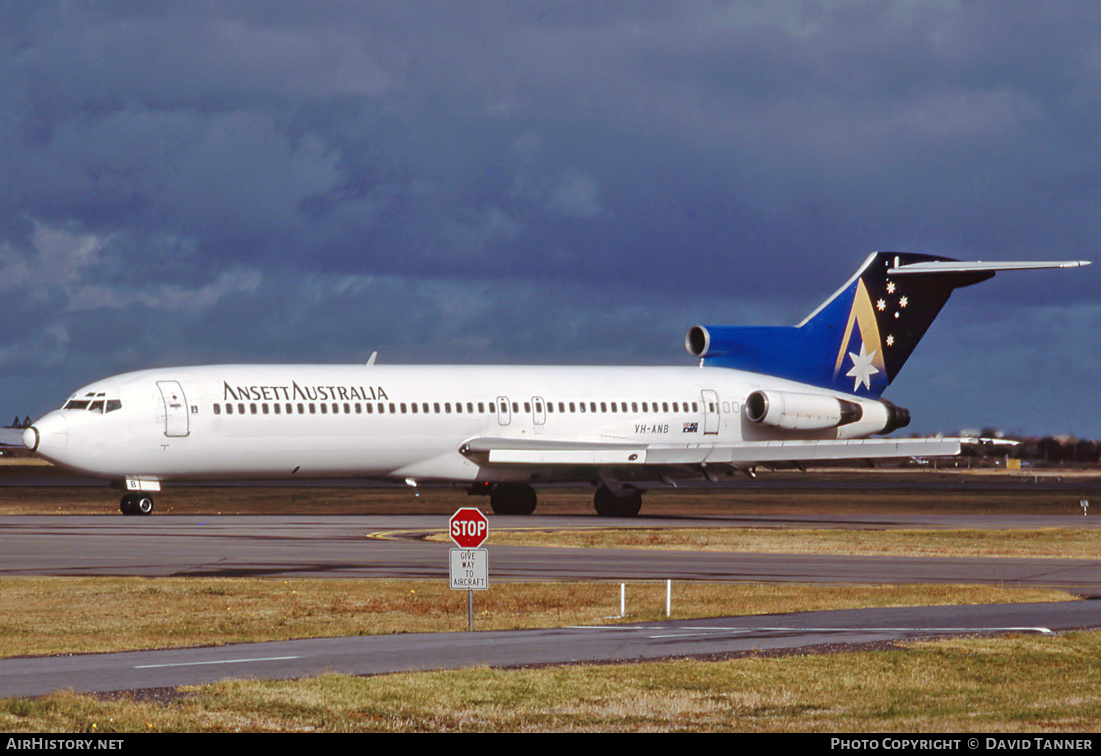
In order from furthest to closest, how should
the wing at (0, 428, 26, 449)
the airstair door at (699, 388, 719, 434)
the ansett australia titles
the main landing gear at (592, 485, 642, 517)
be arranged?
the airstair door at (699, 388, 719, 434)
the main landing gear at (592, 485, 642, 517)
the wing at (0, 428, 26, 449)
the ansett australia titles

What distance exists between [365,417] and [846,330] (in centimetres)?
1972

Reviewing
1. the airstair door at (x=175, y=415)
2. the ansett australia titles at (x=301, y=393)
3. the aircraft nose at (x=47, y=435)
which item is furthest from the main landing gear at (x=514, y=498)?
the aircraft nose at (x=47, y=435)

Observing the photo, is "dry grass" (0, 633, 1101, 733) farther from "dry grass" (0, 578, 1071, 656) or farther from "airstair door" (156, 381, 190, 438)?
"airstair door" (156, 381, 190, 438)

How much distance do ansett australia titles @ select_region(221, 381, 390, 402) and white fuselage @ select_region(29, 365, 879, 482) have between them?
0.14 ft

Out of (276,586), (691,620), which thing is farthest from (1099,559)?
(276,586)

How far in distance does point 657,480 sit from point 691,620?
97.5 feet

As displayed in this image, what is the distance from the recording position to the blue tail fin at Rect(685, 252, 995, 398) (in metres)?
57.0

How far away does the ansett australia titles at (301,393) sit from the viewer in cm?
4566

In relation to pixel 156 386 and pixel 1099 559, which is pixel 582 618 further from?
pixel 156 386

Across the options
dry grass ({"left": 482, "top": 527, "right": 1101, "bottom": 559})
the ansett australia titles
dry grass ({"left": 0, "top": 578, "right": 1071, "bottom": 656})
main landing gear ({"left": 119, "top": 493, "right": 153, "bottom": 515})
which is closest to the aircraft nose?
main landing gear ({"left": 119, "top": 493, "right": 153, "bottom": 515})

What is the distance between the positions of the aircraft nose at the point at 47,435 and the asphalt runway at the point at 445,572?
7.22 feet

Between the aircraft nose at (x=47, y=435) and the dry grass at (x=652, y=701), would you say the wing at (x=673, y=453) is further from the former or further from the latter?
the dry grass at (x=652, y=701)

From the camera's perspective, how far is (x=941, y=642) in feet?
62.5

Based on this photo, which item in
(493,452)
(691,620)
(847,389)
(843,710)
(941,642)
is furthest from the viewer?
(847,389)
